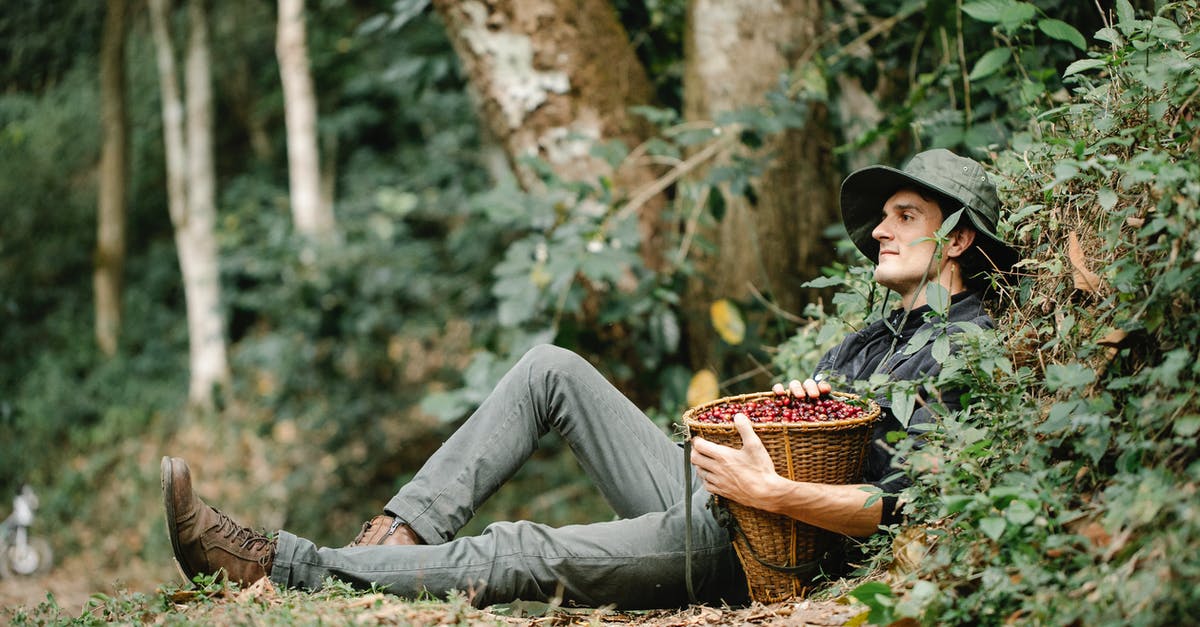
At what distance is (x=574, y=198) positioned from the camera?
426 centimetres

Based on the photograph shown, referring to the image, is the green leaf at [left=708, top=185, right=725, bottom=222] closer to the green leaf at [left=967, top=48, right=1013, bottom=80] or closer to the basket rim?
the green leaf at [left=967, top=48, right=1013, bottom=80]

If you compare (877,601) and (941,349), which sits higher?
(941,349)

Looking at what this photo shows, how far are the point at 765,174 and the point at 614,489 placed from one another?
210cm

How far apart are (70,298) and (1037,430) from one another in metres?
13.9

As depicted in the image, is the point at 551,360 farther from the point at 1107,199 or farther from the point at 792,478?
the point at 1107,199

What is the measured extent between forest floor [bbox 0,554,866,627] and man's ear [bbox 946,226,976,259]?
1052 mm

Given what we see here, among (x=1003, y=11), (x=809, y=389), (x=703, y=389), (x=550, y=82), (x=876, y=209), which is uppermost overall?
(x=550, y=82)

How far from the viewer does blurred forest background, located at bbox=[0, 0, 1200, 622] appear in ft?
6.76

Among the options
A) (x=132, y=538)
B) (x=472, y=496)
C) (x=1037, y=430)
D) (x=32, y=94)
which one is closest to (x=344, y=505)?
(x=132, y=538)

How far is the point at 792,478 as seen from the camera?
2.30 m

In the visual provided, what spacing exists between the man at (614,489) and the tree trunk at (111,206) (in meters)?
10.7

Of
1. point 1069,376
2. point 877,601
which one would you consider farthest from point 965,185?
point 877,601

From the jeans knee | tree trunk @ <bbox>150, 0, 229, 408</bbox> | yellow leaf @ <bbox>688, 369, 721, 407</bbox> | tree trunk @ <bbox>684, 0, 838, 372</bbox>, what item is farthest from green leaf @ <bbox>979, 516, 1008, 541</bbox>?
tree trunk @ <bbox>150, 0, 229, 408</bbox>

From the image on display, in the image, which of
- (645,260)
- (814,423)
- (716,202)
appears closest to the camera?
(814,423)
